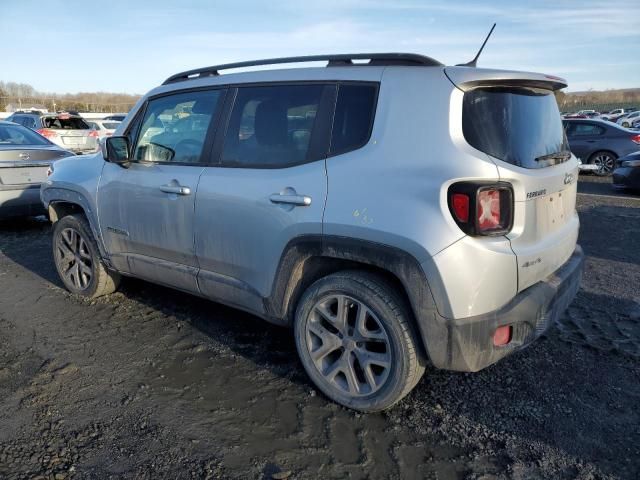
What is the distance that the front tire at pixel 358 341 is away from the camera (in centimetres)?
266

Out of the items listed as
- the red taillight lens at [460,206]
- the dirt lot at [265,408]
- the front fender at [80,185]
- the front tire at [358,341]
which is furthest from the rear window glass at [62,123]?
the red taillight lens at [460,206]

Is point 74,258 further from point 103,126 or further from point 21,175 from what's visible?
point 103,126

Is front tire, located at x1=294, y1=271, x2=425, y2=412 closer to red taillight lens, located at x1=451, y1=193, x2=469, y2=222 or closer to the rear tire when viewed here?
red taillight lens, located at x1=451, y1=193, x2=469, y2=222

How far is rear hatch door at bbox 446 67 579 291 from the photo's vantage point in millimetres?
2570

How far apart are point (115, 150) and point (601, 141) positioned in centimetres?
1220

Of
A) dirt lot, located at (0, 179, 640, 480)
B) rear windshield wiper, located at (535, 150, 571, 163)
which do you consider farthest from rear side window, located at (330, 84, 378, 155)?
dirt lot, located at (0, 179, 640, 480)

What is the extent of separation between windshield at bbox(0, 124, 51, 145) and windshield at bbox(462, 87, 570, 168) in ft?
23.7

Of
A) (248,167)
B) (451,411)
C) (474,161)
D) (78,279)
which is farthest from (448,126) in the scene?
(78,279)

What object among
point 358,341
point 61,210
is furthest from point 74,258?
point 358,341

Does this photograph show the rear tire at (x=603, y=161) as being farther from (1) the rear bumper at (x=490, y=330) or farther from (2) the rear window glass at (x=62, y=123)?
(2) the rear window glass at (x=62, y=123)

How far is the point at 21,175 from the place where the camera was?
278 inches

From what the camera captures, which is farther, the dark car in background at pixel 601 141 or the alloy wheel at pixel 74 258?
the dark car in background at pixel 601 141

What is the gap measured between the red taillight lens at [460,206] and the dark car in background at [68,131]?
1557 centimetres

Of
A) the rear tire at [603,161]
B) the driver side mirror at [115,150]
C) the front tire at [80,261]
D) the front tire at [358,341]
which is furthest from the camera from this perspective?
the rear tire at [603,161]
